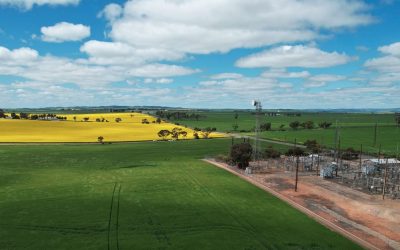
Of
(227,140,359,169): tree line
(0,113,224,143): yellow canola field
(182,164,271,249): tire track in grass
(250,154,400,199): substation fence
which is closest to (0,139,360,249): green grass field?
(182,164,271,249): tire track in grass

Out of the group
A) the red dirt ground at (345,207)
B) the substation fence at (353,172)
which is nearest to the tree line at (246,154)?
the substation fence at (353,172)

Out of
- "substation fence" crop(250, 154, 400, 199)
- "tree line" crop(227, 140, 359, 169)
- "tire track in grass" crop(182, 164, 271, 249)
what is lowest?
"tire track in grass" crop(182, 164, 271, 249)

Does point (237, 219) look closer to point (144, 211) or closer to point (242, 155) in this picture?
point (144, 211)

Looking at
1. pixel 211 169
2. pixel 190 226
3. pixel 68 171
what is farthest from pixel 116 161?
pixel 190 226

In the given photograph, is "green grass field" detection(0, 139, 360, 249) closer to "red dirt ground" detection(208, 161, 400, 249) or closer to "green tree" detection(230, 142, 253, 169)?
"red dirt ground" detection(208, 161, 400, 249)

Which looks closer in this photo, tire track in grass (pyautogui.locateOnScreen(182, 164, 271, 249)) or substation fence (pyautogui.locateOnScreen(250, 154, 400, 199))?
tire track in grass (pyautogui.locateOnScreen(182, 164, 271, 249))

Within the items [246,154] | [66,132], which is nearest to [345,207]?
[246,154]

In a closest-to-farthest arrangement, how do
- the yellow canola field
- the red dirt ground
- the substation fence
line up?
the red dirt ground < the substation fence < the yellow canola field

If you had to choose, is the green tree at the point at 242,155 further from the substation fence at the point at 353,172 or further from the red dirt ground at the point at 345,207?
the red dirt ground at the point at 345,207
